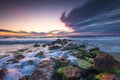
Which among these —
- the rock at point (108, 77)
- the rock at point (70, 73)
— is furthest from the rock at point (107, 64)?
the rock at point (70, 73)

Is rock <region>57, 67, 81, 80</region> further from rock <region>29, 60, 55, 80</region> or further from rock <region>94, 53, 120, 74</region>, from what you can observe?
rock <region>94, 53, 120, 74</region>

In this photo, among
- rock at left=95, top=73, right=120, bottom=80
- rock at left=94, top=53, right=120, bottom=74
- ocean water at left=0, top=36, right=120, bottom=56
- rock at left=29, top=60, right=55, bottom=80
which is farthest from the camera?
ocean water at left=0, top=36, right=120, bottom=56

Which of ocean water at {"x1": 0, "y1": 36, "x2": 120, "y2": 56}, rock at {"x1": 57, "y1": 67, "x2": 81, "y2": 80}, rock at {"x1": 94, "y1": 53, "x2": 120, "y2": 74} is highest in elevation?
rock at {"x1": 94, "y1": 53, "x2": 120, "y2": 74}

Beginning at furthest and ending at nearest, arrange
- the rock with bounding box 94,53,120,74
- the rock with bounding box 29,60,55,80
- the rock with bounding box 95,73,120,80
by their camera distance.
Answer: the rock with bounding box 29,60,55,80 < the rock with bounding box 94,53,120,74 < the rock with bounding box 95,73,120,80

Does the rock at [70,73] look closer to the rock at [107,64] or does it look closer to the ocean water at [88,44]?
the rock at [107,64]

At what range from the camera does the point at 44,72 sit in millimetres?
6426

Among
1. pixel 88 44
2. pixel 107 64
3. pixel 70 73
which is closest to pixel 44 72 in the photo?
pixel 70 73

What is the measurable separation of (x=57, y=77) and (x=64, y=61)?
4.41 ft

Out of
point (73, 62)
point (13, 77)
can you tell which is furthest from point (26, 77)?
point (73, 62)

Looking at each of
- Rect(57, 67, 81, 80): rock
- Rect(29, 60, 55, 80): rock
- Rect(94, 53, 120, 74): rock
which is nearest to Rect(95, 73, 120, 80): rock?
Rect(94, 53, 120, 74): rock

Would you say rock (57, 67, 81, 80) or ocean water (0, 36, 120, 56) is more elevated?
rock (57, 67, 81, 80)

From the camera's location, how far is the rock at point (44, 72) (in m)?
6.21

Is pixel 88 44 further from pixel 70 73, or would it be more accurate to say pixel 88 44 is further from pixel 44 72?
pixel 70 73

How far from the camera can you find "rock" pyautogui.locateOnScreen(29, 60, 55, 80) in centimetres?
621
